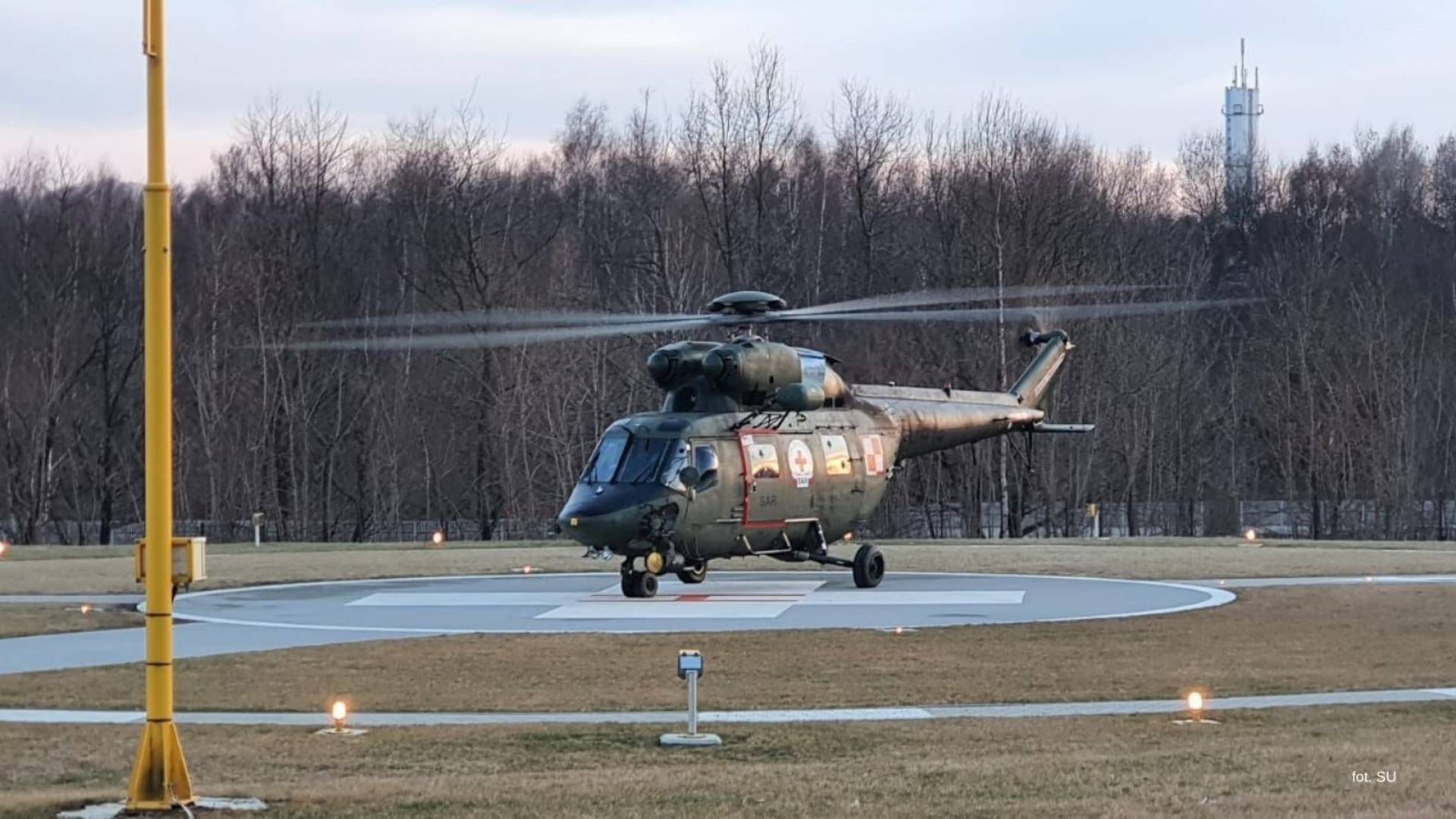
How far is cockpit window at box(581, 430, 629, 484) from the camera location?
25344 millimetres

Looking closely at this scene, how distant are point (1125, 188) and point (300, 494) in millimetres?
32190

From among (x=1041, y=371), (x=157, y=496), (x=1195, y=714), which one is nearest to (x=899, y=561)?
(x=1041, y=371)

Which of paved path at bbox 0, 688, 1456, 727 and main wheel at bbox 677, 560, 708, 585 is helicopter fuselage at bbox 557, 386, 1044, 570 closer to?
main wheel at bbox 677, 560, 708, 585

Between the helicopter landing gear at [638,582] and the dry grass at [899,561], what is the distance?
6624 mm

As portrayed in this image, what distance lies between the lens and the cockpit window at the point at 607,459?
2534cm

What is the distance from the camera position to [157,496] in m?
10.1

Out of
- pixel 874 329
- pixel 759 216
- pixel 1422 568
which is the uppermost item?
pixel 759 216

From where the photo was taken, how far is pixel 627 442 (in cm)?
2550

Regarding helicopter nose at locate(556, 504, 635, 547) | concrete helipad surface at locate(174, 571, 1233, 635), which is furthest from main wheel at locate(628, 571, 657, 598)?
helicopter nose at locate(556, 504, 635, 547)

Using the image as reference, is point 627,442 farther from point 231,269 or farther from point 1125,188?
point 1125,188

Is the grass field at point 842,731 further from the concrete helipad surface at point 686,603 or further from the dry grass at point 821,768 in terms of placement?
the concrete helipad surface at point 686,603

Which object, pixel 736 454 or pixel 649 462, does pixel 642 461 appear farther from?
pixel 736 454

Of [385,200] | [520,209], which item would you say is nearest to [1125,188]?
[520,209]

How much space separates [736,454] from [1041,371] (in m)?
8.97
